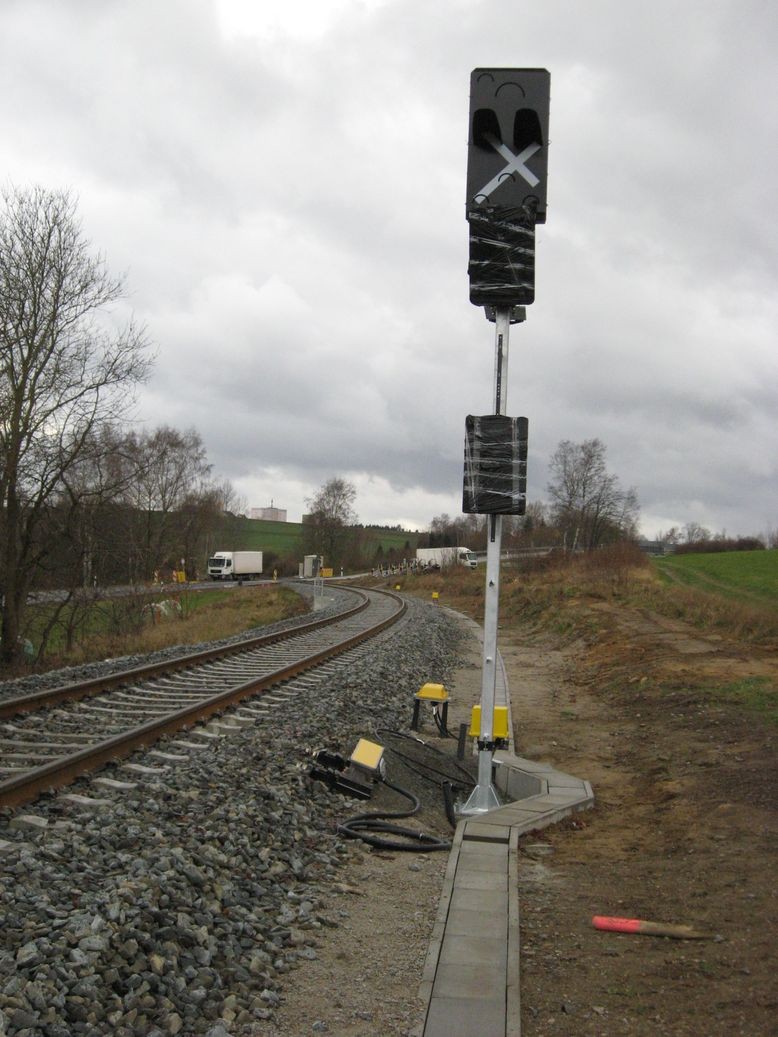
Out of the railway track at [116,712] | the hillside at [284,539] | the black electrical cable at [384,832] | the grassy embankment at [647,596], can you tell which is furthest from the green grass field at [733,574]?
the hillside at [284,539]

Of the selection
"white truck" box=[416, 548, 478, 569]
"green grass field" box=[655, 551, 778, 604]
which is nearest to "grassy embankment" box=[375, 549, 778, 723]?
"green grass field" box=[655, 551, 778, 604]

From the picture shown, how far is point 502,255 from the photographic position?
7.37 m

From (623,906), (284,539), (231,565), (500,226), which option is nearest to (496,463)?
(500,226)

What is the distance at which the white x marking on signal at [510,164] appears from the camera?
7250 mm

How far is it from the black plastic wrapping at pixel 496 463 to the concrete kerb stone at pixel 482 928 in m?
2.51

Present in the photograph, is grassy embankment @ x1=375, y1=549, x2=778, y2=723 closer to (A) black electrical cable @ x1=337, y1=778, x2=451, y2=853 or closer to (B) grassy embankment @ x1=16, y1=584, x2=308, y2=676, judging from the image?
(A) black electrical cable @ x1=337, y1=778, x2=451, y2=853

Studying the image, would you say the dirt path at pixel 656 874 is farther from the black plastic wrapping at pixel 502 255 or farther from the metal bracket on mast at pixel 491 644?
the black plastic wrapping at pixel 502 255

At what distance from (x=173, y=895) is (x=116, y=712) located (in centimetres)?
633

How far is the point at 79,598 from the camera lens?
24.9 metres

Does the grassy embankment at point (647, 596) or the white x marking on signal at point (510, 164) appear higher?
the white x marking on signal at point (510, 164)

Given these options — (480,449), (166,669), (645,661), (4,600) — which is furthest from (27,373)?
(480,449)

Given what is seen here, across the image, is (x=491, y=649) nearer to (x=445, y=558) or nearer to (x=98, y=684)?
(x=98, y=684)

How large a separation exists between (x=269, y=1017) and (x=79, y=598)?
22.6 meters

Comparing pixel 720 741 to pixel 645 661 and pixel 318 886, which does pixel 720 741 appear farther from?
pixel 645 661
